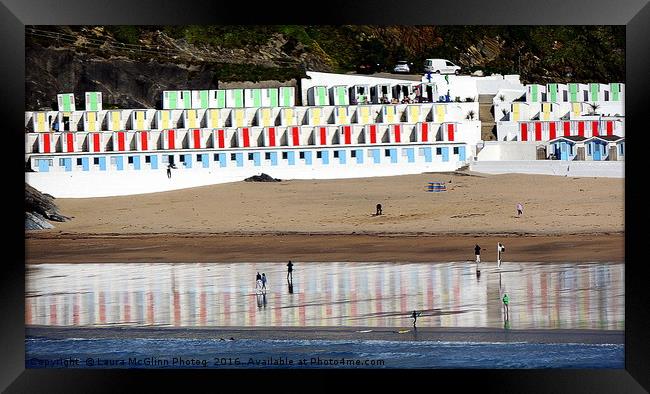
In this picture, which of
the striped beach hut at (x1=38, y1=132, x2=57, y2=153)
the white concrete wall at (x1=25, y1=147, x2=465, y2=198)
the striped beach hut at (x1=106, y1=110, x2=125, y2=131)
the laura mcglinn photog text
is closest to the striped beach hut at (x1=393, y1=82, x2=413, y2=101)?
the white concrete wall at (x1=25, y1=147, x2=465, y2=198)

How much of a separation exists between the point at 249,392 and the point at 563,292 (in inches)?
128

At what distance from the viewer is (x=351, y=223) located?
33.9 feet

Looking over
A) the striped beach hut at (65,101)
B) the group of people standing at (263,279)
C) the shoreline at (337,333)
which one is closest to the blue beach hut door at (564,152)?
the shoreline at (337,333)

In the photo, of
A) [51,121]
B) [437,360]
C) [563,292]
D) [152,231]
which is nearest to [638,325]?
[437,360]

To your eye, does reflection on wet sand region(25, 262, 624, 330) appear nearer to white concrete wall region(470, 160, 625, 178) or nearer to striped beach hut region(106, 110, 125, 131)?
white concrete wall region(470, 160, 625, 178)

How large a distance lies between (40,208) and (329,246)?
2.44 meters

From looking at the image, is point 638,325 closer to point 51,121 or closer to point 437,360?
point 437,360

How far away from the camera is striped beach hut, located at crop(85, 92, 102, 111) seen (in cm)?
1002

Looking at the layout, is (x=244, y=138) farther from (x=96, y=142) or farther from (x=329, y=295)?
(x=329, y=295)

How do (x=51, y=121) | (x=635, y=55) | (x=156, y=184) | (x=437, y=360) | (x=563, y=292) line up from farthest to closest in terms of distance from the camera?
(x=156, y=184)
(x=51, y=121)
(x=563, y=292)
(x=437, y=360)
(x=635, y=55)

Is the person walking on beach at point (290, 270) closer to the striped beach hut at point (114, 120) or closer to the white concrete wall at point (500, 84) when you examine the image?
the striped beach hut at point (114, 120)

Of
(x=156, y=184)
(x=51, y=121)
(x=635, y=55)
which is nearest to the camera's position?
(x=635, y=55)

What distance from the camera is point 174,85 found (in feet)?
34.0
